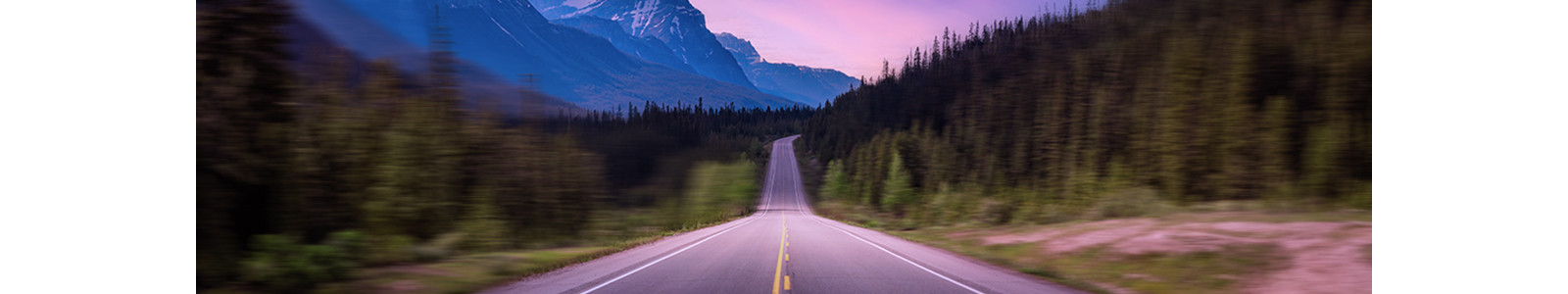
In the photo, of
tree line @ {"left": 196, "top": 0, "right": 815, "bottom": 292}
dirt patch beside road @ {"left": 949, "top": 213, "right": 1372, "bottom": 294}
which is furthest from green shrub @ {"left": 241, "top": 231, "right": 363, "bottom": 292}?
dirt patch beside road @ {"left": 949, "top": 213, "right": 1372, "bottom": 294}

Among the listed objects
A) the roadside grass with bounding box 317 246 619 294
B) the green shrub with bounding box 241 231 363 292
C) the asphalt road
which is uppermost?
the green shrub with bounding box 241 231 363 292

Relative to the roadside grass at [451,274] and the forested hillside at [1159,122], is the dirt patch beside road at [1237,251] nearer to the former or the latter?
the forested hillside at [1159,122]

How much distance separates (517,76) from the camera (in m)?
22.7

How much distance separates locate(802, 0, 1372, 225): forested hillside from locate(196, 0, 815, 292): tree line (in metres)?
20.3

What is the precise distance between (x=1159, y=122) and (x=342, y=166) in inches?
1152

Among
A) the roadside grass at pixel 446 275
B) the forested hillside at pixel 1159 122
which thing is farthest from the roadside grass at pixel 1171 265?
the roadside grass at pixel 446 275

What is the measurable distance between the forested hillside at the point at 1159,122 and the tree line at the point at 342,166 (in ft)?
66.6

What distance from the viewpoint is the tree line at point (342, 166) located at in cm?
764

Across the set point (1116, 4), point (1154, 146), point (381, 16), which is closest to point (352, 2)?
point (381, 16)

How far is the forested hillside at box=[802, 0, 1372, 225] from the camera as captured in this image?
16469 millimetres

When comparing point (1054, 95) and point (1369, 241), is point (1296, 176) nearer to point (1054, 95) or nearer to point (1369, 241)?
point (1369, 241)

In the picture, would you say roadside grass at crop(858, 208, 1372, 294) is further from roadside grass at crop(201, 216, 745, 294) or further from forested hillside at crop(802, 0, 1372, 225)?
roadside grass at crop(201, 216, 745, 294)

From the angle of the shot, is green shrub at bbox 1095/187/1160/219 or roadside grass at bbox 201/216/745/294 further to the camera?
green shrub at bbox 1095/187/1160/219

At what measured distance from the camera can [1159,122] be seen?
84.7ft
